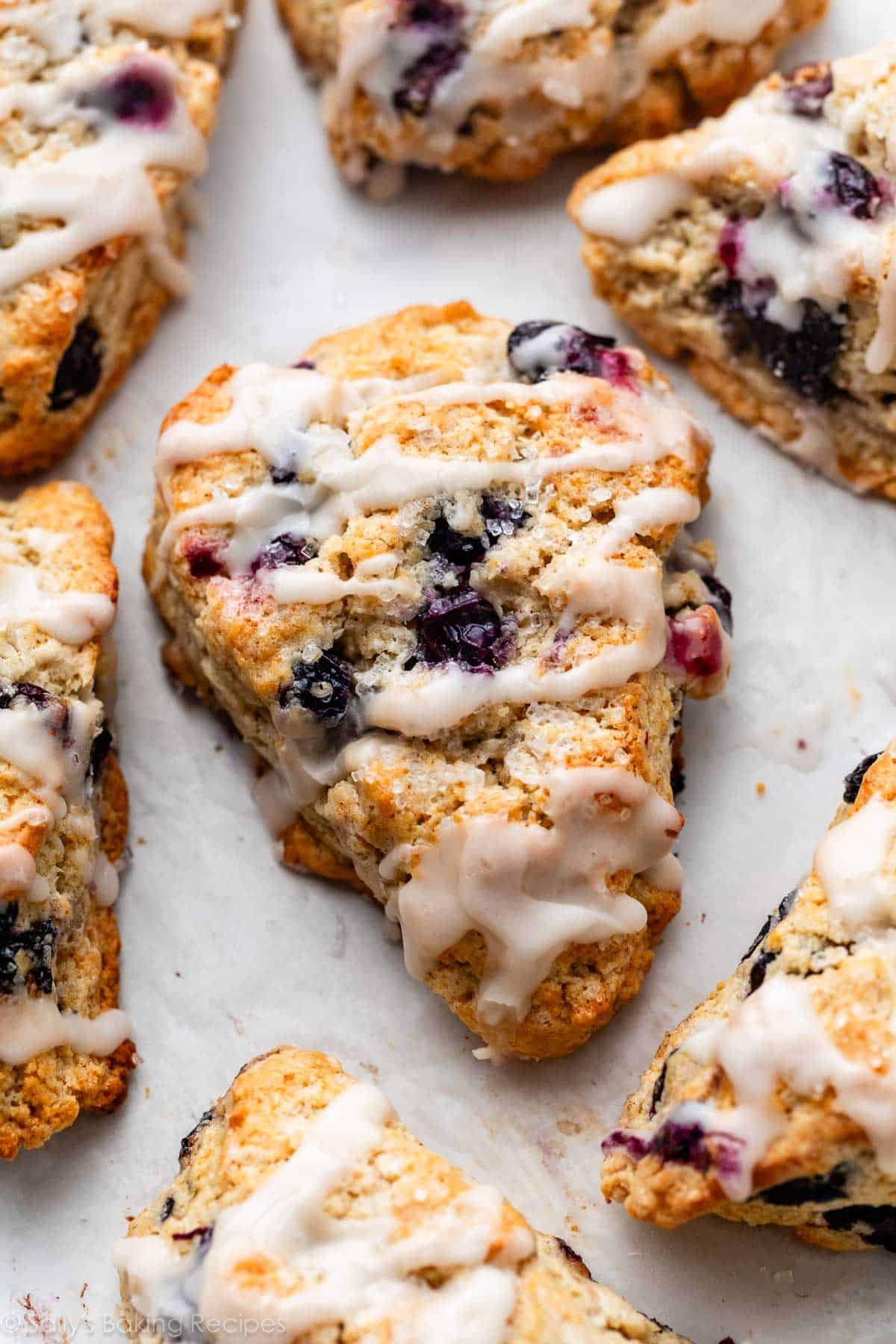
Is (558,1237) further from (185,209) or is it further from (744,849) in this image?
(185,209)

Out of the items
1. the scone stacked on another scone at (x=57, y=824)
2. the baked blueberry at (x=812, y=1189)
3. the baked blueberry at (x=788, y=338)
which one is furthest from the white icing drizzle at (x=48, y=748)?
the baked blueberry at (x=788, y=338)

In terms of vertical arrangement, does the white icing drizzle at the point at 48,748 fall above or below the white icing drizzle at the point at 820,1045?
above

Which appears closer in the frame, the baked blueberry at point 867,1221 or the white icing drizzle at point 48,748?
the baked blueberry at point 867,1221

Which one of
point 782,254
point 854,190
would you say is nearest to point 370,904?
point 782,254

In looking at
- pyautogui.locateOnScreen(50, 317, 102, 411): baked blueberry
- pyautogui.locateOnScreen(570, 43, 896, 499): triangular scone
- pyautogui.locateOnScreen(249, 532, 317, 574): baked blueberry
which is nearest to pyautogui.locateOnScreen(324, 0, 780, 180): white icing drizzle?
pyautogui.locateOnScreen(570, 43, 896, 499): triangular scone

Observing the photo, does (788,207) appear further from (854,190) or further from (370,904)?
(370,904)

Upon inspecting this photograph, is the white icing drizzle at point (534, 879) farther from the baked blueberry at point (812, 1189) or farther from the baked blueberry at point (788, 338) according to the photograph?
the baked blueberry at point (788, 338)

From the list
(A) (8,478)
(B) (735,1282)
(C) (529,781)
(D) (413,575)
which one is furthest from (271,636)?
(B) (735,1282)
